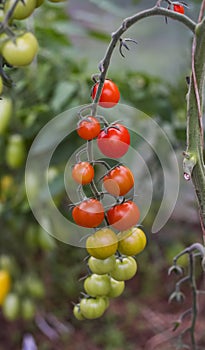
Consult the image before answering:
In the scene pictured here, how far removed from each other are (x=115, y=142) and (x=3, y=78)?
0.11 metres

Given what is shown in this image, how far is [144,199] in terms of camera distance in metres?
0.63

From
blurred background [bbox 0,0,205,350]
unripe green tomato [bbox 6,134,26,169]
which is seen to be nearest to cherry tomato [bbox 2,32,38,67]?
blurred background [bbox 0,0,205,350]

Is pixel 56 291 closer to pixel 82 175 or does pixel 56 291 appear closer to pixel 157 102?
pixel 157 102

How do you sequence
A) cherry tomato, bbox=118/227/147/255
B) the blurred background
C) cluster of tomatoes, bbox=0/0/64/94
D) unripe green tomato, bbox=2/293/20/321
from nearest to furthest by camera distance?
cluster of tomatoes, bbox=0/0/64/94 → cherry tomato, bbox=118/227/147/255 → the blurred background → unripe green tomato, bbox=2/293/20/321

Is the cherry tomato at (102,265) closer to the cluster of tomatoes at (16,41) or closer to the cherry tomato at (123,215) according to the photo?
the cherry tomato at (123,215)

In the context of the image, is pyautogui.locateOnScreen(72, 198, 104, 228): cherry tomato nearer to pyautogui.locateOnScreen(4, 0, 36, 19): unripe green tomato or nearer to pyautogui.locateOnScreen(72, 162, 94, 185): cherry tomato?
pyautogui.locateOnScreen(72, 162, 94, 185): cherry tomato

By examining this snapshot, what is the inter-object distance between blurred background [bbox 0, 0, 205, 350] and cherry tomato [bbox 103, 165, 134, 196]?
60cm

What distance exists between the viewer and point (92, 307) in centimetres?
56

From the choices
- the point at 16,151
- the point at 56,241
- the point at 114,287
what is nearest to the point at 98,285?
the point at 114,287

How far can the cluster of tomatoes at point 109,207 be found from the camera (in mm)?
477

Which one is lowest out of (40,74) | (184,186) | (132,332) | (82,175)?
(132,332)

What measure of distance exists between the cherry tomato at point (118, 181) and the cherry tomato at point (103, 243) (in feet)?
0.12

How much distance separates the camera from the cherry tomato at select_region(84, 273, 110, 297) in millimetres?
539

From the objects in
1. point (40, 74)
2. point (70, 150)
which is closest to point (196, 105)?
point (70, 150)
